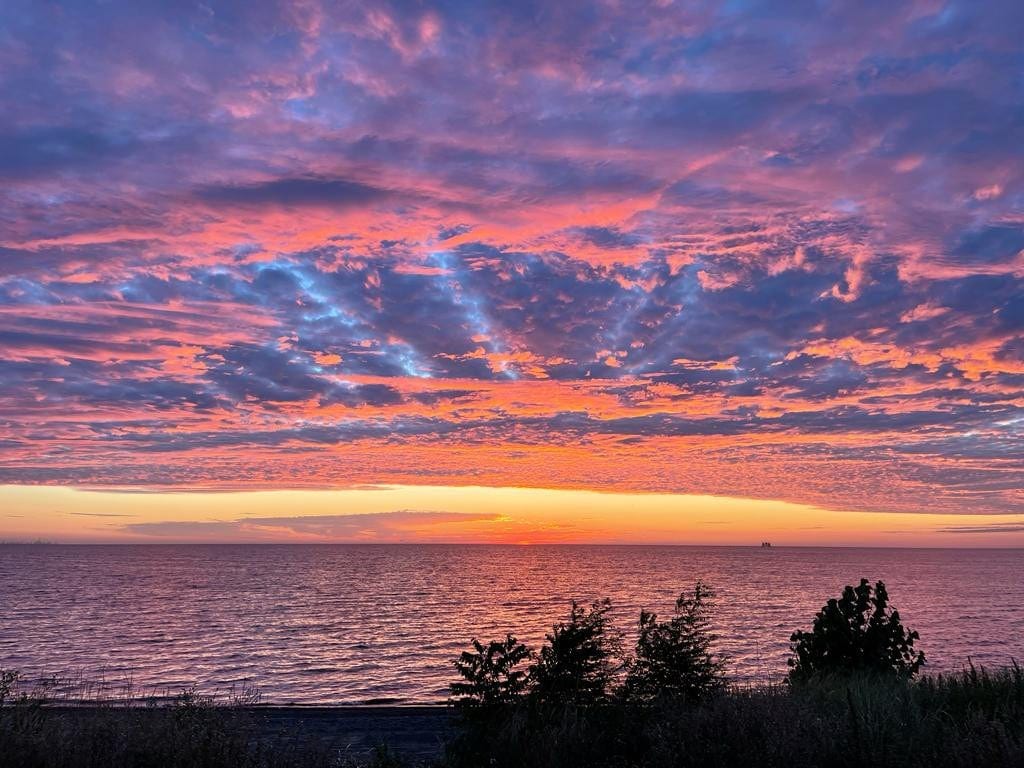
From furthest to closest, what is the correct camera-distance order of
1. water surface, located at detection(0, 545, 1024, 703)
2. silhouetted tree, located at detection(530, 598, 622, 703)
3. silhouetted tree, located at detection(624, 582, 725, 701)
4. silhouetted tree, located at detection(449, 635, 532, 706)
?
water surface, located at detection(0, 545, 1024, 703) < silhouetted tree, located at detection(624, 582, 725, 701) < silhouetted tree, located at detection(530, 598, 622, 703) < silhouetted tree, located at detection(449, 635, 532, 706)

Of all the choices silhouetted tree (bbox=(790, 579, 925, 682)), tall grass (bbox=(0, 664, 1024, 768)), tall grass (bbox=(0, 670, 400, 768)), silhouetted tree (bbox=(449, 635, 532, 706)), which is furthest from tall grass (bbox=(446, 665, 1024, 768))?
silhouetted tree (bbox=(790, 579, 925, 682))

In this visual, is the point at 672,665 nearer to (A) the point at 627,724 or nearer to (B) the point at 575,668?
(B) the point at 575,668

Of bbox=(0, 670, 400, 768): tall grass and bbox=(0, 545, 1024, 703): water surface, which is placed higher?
bbox=(0, 670, 400, 768): tall grass

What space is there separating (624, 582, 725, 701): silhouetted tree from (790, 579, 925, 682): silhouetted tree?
5.99 meters

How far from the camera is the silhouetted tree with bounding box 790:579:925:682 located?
1853 cm

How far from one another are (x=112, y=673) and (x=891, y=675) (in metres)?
35.9

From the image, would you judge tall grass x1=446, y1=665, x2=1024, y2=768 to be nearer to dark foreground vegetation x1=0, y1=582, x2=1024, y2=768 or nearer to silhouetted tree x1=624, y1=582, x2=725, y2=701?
dark foreground vegetation x1=0, y1=582, x2=1024, y2=768

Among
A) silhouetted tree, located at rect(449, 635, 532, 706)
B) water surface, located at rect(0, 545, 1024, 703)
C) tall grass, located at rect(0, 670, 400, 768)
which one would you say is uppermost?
silhouetted tree, located at rect(449, 635, 532, 706)

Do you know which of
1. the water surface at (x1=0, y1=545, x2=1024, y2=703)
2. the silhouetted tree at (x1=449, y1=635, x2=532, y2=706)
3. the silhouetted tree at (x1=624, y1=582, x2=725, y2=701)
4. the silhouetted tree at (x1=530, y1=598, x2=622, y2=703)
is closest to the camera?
the silhouetted tree at (x1=449, y1=635, x2=532, y2=706)

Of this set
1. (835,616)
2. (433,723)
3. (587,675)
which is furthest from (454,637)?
(587,675)

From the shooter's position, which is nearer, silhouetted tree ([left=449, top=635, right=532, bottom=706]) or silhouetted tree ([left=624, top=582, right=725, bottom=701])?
silhouetted tree ([left=449, top=635, right=532, bottom=706])

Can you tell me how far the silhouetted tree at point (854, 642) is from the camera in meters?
18.5

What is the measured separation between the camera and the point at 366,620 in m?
61.4

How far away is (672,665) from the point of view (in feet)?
44.1
